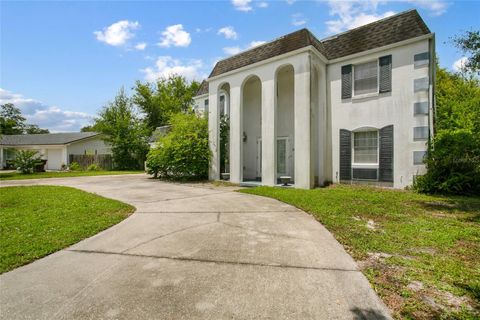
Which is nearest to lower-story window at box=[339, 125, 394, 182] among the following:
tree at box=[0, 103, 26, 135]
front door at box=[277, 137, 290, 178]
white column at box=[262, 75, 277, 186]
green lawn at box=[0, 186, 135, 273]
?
front door at box=[277, 137, 290, 178]

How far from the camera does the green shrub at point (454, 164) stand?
8344 mm

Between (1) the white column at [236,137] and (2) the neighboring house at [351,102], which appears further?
(1) the white column at [236,137]

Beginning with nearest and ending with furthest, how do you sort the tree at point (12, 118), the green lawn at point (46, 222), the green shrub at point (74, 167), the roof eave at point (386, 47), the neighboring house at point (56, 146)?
the green lawn at point (46, 222) < the roof eave at point (386, 47) < the green shrub at point (74, 167) < the neighboring house at point (56, 146) < the tree at point (12, 118)

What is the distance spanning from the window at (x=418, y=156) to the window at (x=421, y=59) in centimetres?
318

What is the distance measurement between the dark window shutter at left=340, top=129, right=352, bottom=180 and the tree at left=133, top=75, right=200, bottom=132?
2853 cm

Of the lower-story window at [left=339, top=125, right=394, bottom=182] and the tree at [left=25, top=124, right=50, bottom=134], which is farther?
the tree at [left=25, top=124, right=50, bottom=134]

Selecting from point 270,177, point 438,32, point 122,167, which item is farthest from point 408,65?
point 122,167

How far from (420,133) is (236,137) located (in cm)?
750

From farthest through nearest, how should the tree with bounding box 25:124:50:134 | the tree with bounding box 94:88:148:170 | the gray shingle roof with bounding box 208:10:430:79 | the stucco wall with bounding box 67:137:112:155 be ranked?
1. the tree with bounding box 25:124:50:134
2. the stucco wall with bounding box 67:137:112:155
3. the tree with bounding box 94:88:148:170
4. the gray shingle roof with bounding box 208:10:430:79

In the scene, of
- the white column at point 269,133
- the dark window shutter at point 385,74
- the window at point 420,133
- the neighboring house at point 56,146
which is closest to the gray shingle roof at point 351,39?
the dark window shutter at point 385,74

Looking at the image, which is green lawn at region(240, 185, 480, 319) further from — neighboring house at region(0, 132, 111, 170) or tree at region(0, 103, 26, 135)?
tree at region(0, 103, 26, 135)

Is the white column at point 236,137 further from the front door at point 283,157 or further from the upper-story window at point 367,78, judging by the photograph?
the upper-story window at point 367,78

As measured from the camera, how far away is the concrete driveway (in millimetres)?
2381

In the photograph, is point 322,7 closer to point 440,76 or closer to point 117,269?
point 117,269
